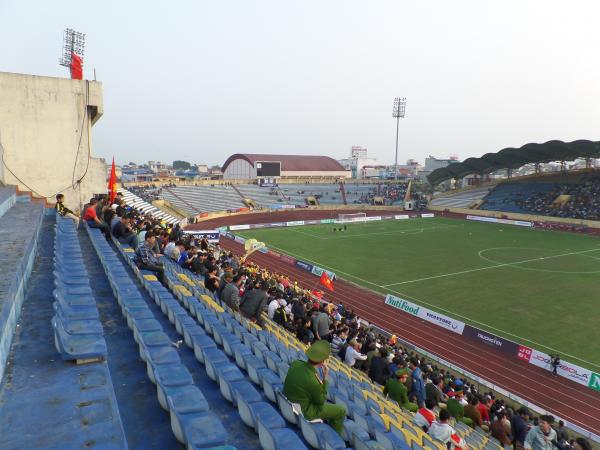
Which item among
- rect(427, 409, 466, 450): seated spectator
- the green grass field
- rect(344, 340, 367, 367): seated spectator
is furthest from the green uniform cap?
the green grass field

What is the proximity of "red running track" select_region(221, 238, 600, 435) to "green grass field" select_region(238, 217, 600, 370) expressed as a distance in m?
1.83

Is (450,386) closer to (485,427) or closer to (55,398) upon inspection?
(485,427)

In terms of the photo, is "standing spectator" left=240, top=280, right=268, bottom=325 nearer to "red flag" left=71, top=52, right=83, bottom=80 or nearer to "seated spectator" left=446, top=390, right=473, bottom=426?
"seated spectator" left=446, top=390, right=473, bottom=426

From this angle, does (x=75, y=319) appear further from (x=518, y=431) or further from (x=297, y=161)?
(x=297, y=161)

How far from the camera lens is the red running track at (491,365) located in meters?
15.4

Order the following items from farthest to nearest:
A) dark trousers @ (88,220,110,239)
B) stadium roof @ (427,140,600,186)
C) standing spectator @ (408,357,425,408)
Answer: stadium roof @ (427,140,600,186) → dark trousers @ (88,220,110,239) → standing spectator @ (408,357,425,408)

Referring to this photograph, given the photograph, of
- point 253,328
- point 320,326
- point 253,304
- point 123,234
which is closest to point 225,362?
point 253,328

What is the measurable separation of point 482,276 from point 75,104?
2813cm

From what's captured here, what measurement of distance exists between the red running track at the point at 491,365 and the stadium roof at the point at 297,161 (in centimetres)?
7524

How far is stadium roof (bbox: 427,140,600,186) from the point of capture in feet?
179

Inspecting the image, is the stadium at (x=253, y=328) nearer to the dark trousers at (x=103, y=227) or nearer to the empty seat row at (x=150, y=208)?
the dark trousers at (x=103, y=227)

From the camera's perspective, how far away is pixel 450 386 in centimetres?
1439

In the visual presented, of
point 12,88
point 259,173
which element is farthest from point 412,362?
point 259,173

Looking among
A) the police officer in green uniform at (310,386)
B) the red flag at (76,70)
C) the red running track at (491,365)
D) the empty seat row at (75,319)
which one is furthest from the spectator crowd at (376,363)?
the red flag at (76,70)
